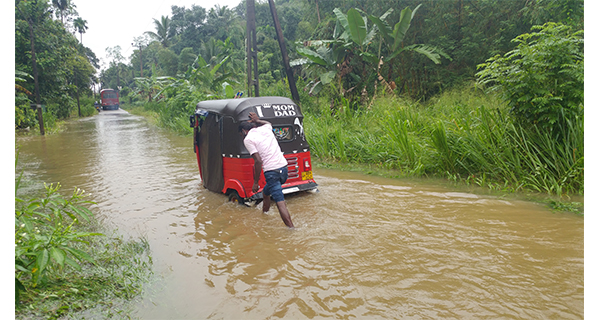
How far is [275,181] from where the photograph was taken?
5.93 metres

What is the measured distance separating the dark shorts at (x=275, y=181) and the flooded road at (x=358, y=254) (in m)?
0.45

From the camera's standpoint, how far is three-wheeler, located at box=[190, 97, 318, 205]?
21.8ft

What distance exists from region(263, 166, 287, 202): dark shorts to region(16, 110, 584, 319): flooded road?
45cm

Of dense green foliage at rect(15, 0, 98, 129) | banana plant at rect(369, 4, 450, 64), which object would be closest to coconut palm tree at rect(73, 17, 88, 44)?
dense green foliage at rect(15, 0, 98, 129)

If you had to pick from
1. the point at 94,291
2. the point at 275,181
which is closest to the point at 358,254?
the point at 275,181

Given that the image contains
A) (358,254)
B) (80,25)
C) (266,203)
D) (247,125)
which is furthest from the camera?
(80,25)

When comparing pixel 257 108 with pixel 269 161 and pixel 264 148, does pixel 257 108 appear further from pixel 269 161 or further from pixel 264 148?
pixel 269 161

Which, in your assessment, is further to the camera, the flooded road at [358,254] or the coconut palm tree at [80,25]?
the coconut palm tree at [80,25]

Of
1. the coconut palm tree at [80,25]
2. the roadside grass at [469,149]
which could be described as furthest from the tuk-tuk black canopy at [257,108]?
the coconut palm tree at [80,25]

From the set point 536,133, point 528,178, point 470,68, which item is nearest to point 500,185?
point 528,178

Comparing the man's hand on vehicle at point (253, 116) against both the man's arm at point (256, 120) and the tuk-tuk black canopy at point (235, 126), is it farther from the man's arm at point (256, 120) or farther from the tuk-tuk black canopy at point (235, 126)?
the tuk-tuk black canopy at point (235, 126)

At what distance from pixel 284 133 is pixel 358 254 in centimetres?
301

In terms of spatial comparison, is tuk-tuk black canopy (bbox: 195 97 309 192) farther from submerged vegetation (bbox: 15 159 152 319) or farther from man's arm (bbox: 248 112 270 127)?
submerged vegetation (bbox: 15 159 152 319)

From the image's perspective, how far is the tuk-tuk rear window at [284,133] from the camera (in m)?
6.95
